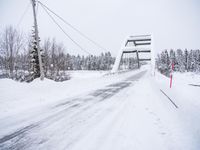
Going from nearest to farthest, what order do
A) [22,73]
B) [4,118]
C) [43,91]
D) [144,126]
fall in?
[144,126] → [4,118] → [43,91] → [22,73]

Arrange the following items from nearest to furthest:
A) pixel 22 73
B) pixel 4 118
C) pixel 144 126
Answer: pixel 144 126
pixel 4 118
pixel 22 73

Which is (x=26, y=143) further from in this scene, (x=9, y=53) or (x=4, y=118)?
(x=9, y=53)

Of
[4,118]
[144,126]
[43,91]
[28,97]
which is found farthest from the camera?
[43,91]

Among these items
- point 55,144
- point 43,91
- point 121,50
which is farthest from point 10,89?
point 121,50

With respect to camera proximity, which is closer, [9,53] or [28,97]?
[28,97]

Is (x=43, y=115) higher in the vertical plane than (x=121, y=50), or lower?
lower

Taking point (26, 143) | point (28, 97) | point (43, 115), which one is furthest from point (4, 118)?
point (28, 97)

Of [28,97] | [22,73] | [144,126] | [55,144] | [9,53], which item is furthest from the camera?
[22,73]

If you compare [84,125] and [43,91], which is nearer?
[84,125]

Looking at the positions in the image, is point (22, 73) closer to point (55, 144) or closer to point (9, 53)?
point (9, 53)

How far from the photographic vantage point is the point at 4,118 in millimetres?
5391

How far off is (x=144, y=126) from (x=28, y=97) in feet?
22.2

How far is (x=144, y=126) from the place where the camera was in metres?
4.44

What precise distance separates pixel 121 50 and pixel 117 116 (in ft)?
125
